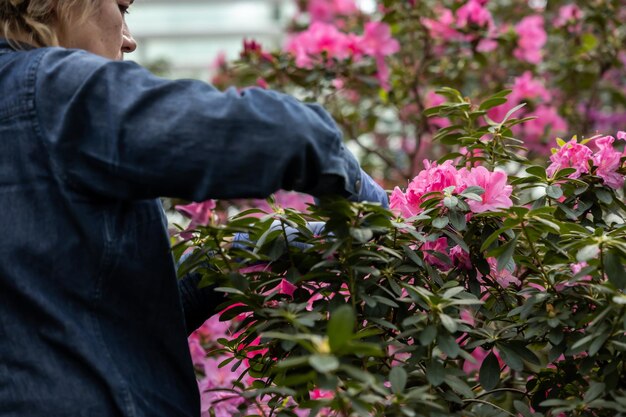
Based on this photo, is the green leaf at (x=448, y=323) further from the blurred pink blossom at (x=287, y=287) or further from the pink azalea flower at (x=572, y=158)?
the pink azalea flower at (x=572, y=158)

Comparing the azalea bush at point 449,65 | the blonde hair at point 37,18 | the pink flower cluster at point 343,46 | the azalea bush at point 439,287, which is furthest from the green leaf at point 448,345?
the pink flower cluster at point 343,46

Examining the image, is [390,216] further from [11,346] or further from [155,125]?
[11,346]

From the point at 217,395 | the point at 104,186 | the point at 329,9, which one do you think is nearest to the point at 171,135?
the point at 104,186

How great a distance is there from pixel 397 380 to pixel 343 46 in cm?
192

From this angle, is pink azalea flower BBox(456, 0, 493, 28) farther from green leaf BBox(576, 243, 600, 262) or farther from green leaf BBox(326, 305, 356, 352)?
green leaf BBox(326, 305, 356, 352)

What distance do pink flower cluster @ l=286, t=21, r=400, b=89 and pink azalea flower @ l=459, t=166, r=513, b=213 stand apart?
4.82 feet

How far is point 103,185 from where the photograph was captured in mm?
1343

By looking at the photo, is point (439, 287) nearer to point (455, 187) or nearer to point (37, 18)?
point (455, 187)

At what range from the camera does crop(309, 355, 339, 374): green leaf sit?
110 centimetres

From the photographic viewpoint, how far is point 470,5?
3115 millimetres

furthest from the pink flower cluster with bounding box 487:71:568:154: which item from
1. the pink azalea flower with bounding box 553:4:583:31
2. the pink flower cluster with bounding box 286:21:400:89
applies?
the pink flower cluster with bounding box 286:21:400:89

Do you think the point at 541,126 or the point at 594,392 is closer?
the point at 594,392

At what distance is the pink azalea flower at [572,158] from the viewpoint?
1.62 m

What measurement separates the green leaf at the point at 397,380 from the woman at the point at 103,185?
0.89 ft
